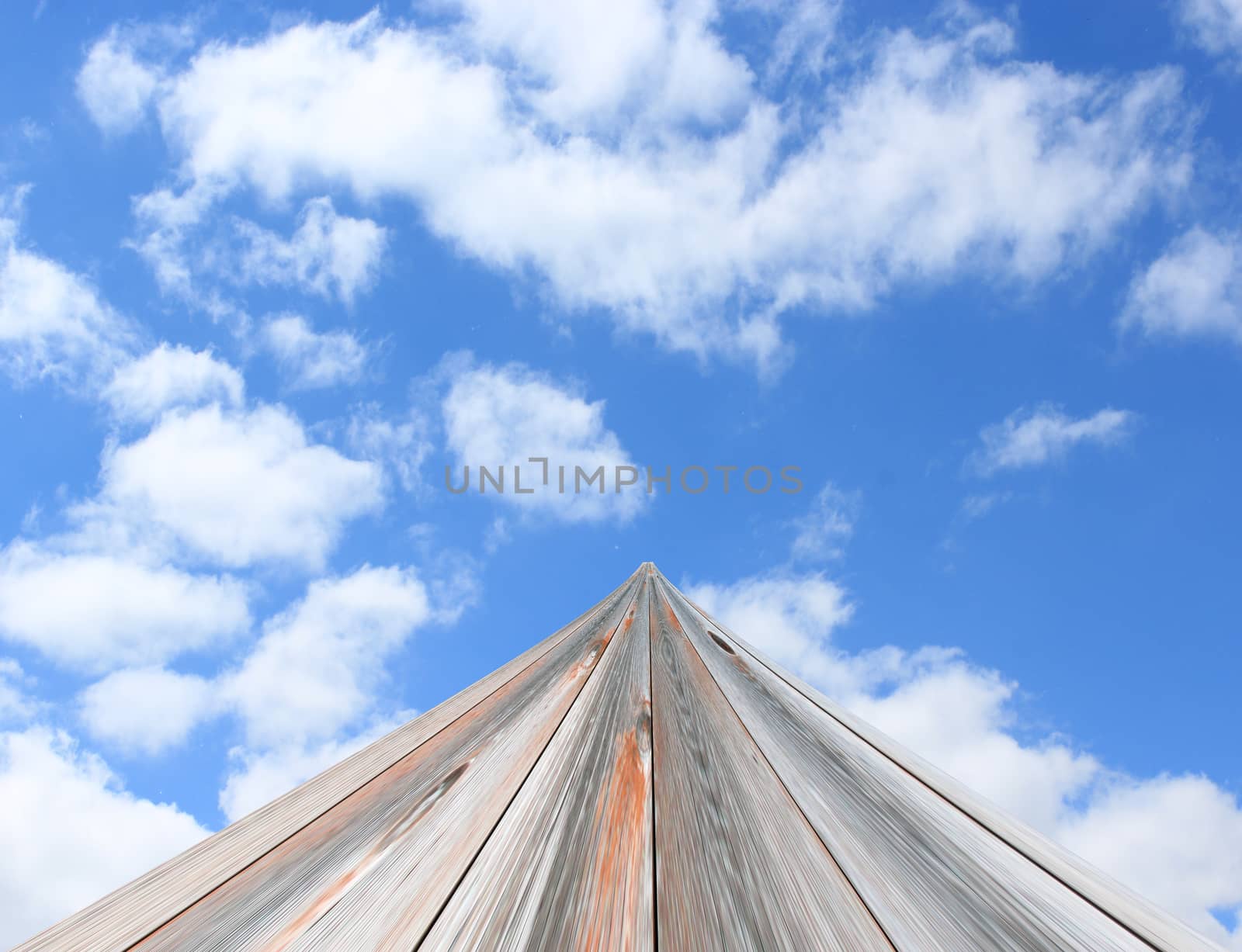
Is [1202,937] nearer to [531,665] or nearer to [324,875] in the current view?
[324,875]

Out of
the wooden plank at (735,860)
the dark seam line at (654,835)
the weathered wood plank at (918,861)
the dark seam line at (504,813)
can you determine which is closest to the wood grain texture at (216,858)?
the dark seam line at (504,813)

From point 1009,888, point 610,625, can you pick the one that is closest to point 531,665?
point 610,625

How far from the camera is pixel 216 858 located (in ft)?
3.06

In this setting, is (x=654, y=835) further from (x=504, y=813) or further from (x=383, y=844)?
(x=383, y=844)

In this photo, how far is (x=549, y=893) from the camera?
0.71 meters

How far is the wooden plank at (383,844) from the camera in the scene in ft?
2.43

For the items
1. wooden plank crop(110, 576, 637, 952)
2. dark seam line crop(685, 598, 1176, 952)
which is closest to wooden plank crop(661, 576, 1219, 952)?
dark seam line crop(685, 598, 1176, 952)

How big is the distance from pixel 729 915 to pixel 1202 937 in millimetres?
549

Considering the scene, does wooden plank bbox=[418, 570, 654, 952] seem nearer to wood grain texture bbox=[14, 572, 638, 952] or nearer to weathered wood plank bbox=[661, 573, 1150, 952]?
weathered wood plank bbox=[661, 573, 1150, 952]

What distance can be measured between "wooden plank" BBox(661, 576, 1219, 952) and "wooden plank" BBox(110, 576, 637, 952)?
1.46 ft

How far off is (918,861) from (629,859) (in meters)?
0.37

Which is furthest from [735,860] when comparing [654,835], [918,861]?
[918,861]

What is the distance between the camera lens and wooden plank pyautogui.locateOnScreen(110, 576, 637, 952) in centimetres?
74

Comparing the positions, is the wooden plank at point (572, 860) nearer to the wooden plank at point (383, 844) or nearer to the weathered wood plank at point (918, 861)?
the wooden plank at point (383, 844)
